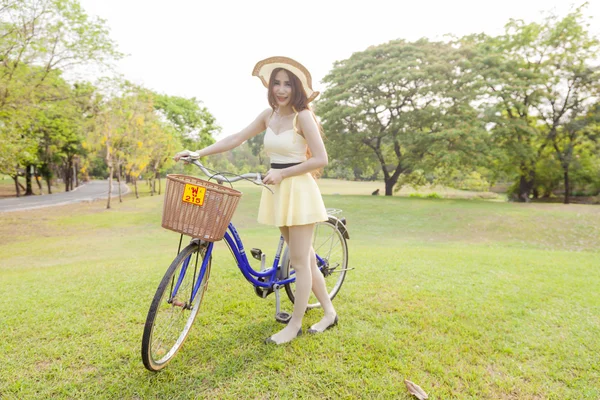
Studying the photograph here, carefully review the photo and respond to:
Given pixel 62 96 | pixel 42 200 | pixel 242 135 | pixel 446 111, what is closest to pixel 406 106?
pixel 446 111

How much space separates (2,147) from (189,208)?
1124cm

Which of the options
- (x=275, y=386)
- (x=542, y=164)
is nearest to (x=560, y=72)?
(x=542, y=164)

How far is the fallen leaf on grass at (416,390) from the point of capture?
1.86 m

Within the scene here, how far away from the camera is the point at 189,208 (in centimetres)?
178

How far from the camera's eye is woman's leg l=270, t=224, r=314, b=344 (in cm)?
225

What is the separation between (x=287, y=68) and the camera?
2107 millimetres

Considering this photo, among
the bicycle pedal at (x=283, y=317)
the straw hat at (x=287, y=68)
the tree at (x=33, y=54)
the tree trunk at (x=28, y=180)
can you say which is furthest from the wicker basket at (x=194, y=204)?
the tree trunk at (x=28, y=180)

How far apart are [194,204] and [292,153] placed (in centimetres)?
73

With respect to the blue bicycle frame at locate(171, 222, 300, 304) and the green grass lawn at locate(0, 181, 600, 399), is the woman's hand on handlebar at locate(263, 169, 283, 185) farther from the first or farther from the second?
the green grass lawn at locate(0, 181, 600, 399)

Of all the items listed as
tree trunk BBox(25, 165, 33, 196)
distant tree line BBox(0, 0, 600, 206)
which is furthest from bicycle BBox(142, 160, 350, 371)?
tree trunk BBox(25, 165, 33, 196)

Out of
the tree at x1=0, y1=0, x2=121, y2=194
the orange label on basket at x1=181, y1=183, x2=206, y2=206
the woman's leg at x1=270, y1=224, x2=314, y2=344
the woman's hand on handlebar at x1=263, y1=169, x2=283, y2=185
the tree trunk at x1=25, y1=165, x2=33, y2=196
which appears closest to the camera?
the orange label on basket at x1=181, y1=183, x2=206, y2=206

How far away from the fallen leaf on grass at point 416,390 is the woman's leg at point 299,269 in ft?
2.74

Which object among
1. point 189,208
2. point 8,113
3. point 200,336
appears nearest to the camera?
point 189,208

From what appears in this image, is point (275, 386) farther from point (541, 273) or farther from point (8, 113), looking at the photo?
point (8, 113)
